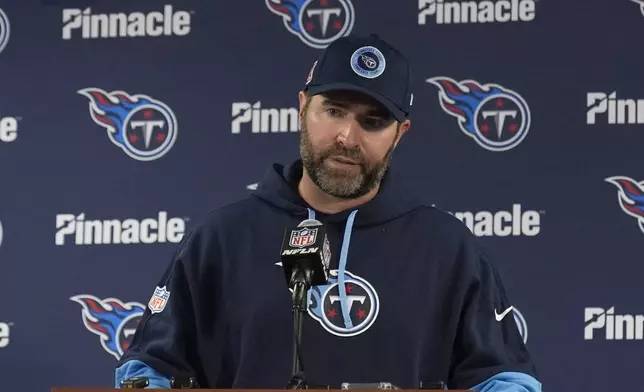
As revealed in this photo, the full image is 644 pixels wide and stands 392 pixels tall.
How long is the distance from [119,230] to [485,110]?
128 cm

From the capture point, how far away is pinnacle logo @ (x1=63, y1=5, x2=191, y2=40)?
4.20 meters

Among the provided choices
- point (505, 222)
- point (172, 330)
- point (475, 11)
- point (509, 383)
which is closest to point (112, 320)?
point (505, 222)

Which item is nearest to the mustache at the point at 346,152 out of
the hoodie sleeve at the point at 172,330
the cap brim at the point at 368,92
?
the cap brim at the point at 368,92

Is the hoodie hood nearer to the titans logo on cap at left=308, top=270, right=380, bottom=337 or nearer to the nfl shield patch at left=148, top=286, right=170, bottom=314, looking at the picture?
the titans logo on cap at left=308, top=270, right=380, bottom=337

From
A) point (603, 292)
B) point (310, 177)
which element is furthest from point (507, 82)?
point (310, 177)

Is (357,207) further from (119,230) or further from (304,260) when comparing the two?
(119,230)

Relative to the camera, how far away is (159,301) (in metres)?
2.47

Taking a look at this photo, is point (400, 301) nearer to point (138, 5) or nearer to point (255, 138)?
point (255, 138)

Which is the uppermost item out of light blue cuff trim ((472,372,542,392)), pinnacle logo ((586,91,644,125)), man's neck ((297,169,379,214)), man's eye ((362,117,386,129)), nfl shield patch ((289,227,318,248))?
pinnacle logo ((586,91,644,125))

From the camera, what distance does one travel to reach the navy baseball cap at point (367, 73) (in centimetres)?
239

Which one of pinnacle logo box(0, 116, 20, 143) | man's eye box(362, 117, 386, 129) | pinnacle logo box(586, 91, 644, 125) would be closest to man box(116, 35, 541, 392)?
man's eye box(362, 117, 386, 129)

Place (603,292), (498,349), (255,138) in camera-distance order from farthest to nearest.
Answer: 1. (255,138)
2. (603,292)
3. (498,349)

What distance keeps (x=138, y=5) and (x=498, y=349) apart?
7.60 feet

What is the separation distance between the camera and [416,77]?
398 centimetres
